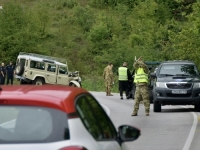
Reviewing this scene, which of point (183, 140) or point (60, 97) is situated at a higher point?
point (60, 97)

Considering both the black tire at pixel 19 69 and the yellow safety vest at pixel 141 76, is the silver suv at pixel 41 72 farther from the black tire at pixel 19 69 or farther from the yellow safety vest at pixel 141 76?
the yellow safety vest at pixel 141 76

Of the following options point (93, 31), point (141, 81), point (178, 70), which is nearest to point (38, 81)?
A: point (178, 70)

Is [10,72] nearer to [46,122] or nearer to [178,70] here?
[178,70]

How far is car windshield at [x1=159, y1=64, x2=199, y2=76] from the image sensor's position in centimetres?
2428

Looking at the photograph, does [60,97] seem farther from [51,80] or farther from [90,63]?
[90,63]

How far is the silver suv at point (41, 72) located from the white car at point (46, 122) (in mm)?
38409

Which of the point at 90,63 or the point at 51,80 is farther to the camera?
the point at 90,63

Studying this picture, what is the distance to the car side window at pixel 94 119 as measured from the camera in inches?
233

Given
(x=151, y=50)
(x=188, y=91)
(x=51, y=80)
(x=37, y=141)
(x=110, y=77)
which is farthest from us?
(x=151, y=50)

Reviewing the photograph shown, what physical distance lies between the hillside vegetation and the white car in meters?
42.2

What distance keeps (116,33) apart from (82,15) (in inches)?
389

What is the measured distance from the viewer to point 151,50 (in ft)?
179

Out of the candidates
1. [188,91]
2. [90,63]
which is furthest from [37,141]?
[90,63]

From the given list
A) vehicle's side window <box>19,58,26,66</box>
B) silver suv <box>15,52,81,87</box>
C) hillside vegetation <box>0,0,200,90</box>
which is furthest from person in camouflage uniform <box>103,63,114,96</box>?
hillside vegetation <box>0,0,200,90</box>
